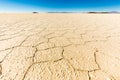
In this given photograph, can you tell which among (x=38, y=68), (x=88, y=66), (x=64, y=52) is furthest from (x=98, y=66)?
(x=38, y=68)

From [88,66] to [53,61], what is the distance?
34cm

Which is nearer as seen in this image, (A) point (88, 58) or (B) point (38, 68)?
(B) point (38, 68)

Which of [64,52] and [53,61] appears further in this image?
[64,52]

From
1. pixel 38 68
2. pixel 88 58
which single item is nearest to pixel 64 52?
pixel 88 58

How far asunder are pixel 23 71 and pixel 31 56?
0.76 feet

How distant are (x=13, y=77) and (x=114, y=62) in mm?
927

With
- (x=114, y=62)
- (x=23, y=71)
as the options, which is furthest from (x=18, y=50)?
(x=114, y=62)

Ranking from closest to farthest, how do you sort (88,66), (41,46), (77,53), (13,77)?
(13,77) < (88,66) < (77,53) < (41,46)

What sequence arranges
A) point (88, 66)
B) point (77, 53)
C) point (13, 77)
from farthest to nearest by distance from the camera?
point (77, 53) → point (88, 66) → point (13, 77)

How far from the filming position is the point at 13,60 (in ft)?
2.76

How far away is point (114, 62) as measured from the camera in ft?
2.77

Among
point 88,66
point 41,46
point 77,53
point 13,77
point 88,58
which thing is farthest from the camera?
point 41,46

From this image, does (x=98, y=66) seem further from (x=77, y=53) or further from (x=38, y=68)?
(x=38, y=68)

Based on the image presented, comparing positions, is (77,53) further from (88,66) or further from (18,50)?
(18,50)
